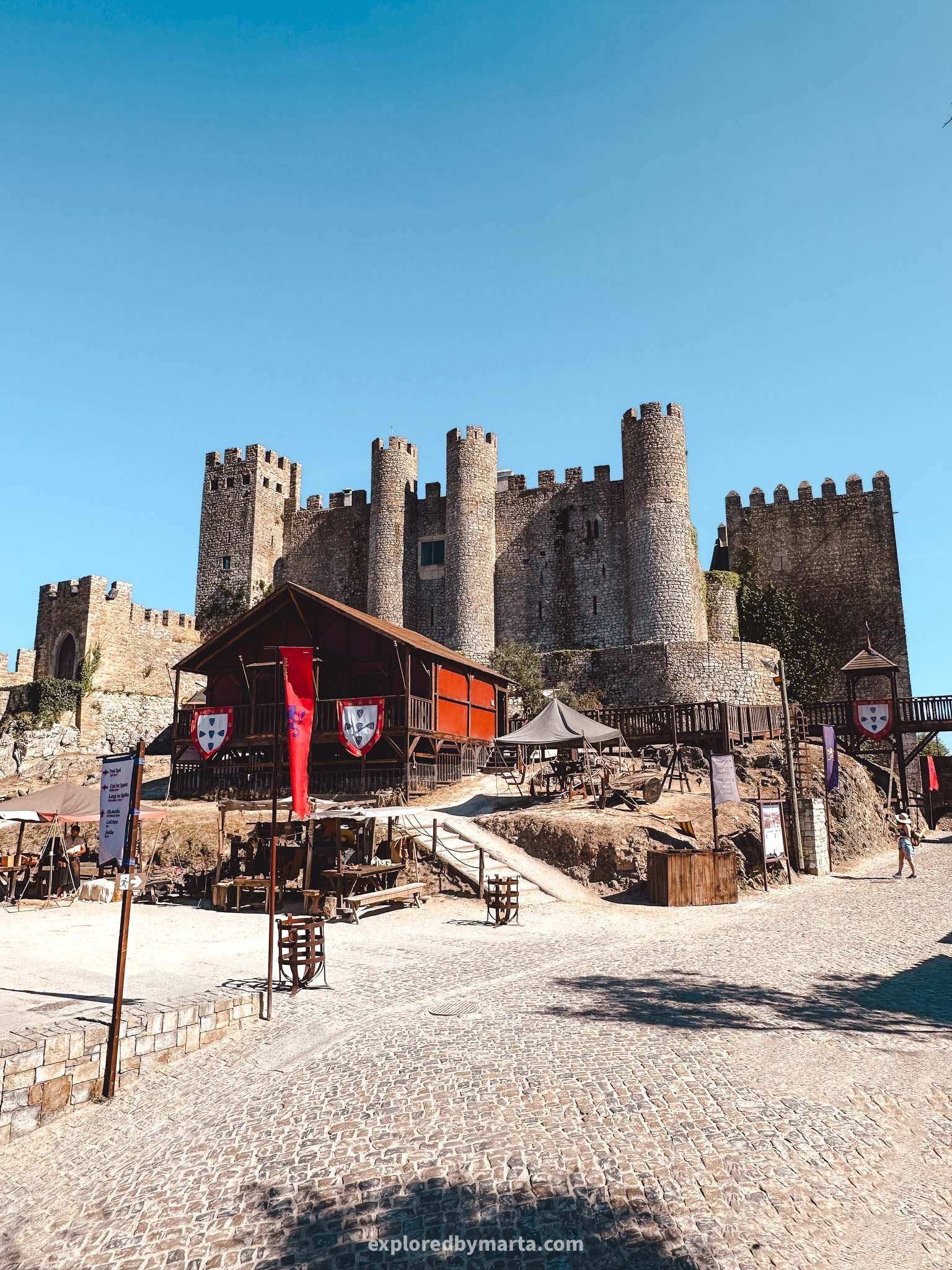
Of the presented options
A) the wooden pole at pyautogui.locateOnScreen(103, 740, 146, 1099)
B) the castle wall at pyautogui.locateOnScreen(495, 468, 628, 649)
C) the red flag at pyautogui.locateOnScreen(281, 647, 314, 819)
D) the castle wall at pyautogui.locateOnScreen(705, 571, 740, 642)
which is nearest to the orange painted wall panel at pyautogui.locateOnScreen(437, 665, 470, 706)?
the castle wall at pyautogui.locateOnScreen(495, 468, 628, 649)

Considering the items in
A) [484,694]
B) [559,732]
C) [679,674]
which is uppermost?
[679,674]

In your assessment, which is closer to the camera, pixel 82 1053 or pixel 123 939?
pixel 82 1053

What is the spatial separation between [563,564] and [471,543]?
505 cm

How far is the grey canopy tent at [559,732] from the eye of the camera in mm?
22156

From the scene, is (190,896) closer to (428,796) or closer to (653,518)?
(428,796)

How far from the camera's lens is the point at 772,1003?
8680mm

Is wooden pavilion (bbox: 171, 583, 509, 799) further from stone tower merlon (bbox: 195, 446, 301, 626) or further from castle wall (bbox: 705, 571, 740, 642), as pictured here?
stone tower merlon (bbox: 195, 446, 301, 626)

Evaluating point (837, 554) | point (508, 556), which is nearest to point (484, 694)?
point (508, 556)

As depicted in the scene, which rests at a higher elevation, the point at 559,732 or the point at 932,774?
the point at 559,732

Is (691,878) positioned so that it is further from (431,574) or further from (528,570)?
(431,574)

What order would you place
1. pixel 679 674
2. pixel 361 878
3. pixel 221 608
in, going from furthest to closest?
pixel 221 608, pixel 679 674, pixel 361 878

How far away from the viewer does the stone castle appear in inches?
1496

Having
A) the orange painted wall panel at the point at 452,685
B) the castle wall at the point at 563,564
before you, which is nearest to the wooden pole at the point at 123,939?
the orange painted wall panel at the point at 452,685

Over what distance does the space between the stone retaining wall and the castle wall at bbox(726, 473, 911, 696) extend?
3985 centimetres
